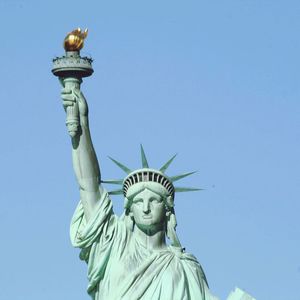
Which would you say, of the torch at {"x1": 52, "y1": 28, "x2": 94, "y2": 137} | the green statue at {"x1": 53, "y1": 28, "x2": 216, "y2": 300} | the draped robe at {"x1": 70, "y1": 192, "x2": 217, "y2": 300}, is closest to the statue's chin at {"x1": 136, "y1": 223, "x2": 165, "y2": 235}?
the green statue at {"x1": 53, "y1": 28, "x2": 216, "y2": 300}

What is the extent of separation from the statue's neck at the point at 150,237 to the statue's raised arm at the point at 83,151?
0.97 metres

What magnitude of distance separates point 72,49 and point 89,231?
2.85 metres

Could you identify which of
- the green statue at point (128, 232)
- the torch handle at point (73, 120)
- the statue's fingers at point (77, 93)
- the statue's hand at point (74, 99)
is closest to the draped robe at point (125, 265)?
the green statue at point (128, 232)

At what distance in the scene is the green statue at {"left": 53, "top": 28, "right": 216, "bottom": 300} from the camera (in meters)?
46.5

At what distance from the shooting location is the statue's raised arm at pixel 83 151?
153 feet

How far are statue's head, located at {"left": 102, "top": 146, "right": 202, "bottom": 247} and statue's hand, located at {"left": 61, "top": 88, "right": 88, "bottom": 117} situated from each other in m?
0.96

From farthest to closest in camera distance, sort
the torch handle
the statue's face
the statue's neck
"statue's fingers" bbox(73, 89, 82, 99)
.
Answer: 1. the statue's neck
2. the statue's face
3. "statue's fingers" bbox(73, 89, 82, 99)
4. the torch handle

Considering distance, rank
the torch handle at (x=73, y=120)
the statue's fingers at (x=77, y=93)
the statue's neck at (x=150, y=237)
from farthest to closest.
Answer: the statue's neck at (x=150, y=237) < the statue's fingers at (x=77, y=93) < the torch handle at (x=73, y=120)

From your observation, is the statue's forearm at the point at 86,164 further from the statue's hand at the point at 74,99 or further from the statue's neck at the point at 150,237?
the statue's neck at the point at 150,237

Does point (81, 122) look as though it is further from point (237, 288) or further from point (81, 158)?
point (237, 288)

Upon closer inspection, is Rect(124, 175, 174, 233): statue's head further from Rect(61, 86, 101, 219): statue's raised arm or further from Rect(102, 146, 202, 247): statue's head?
Rect(61, 86, 101, 219): statue's raised arm

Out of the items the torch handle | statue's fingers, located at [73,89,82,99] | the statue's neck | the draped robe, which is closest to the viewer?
the draped robe

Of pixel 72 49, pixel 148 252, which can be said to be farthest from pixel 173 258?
pixel 72 49

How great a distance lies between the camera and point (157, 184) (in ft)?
154
